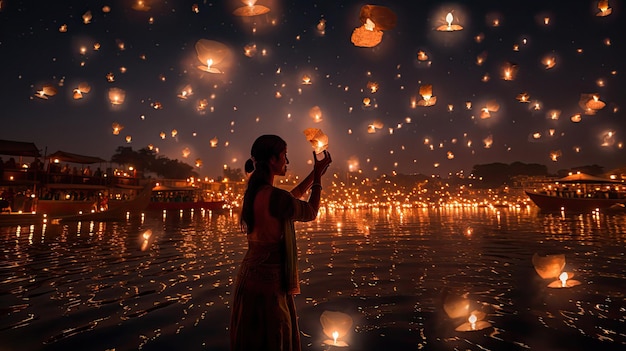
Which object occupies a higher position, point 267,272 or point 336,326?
point 267,272

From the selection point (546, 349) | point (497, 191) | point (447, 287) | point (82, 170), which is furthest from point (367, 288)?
point (497, 191)

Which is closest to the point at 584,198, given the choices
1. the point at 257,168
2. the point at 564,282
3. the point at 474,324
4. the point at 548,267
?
the point at 548,267

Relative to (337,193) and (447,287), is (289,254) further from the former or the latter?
(337,193)

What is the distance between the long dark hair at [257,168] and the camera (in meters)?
2.27

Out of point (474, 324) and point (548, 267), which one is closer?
point (474, 324)

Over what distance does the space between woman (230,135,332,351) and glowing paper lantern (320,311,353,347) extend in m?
1.48

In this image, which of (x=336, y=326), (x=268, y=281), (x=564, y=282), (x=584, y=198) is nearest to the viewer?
(x=268, y=281)

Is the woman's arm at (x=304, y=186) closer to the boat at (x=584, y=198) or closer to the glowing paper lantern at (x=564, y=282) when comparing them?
the glowing paper lantern at (x=564, y=282)

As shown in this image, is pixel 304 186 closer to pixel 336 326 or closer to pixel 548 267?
pixel 336 326

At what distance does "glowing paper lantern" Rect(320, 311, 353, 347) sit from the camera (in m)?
3.62

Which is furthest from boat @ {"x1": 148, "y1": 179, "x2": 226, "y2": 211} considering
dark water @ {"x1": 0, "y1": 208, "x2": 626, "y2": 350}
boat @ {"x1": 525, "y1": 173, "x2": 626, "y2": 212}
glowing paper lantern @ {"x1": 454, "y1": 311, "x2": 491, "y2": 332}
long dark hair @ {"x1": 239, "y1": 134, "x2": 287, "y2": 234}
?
long dark hair @ {"x1": 239, "y1": 134, "x2": 287, "y2": 234}

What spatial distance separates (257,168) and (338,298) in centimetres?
351

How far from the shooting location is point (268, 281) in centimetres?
222

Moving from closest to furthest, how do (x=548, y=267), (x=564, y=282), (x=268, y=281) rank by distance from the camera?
1. (x=268, y=281)
2. (x=564, y=282)
3. (x=548, y=267)
